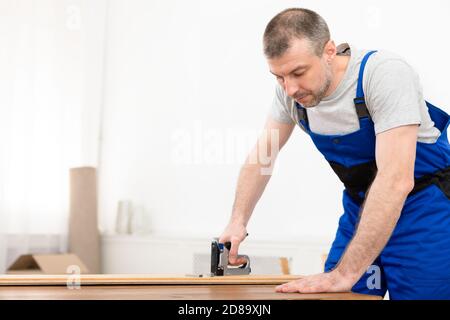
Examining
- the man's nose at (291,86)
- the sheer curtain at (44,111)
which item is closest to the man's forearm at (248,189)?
the man's nose at (291,86)

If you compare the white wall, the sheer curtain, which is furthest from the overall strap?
the sheer curtain

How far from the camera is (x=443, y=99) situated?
149 inches

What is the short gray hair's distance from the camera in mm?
1813

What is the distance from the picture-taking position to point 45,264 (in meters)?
4.42

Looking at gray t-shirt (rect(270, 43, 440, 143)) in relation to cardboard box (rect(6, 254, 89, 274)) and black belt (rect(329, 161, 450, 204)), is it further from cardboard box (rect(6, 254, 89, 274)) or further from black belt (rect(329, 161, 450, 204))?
cardboard box (rect(6, 254, 89, 274))

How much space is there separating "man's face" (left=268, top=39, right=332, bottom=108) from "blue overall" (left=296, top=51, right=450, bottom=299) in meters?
0.10

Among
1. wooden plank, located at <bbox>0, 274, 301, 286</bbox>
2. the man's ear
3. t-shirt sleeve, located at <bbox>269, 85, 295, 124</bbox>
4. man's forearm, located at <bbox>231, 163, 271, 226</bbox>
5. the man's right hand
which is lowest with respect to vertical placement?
wooden plank, located at <bbox>0, 274, 301, 286</bbox>

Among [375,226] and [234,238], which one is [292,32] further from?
[234,238]

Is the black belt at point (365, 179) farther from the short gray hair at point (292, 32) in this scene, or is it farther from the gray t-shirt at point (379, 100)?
the short gray hair at point (292, 32)

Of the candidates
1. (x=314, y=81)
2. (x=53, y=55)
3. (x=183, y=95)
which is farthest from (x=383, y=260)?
(x=53, y=55)

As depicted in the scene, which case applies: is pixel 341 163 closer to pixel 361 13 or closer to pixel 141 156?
pixel 361 13

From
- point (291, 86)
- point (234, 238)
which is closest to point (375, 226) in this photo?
point (291, 86)

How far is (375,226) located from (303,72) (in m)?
0.44

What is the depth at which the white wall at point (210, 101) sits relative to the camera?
404 centimetres
